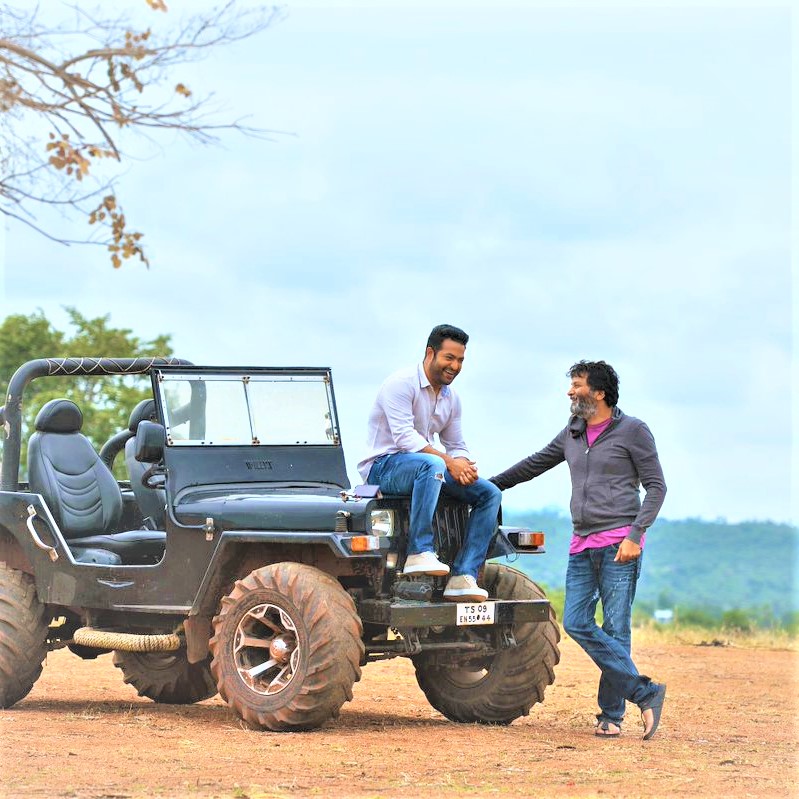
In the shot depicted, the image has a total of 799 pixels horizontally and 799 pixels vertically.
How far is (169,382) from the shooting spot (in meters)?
12.2

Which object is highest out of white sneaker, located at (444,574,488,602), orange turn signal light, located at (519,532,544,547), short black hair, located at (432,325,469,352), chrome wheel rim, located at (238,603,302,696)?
short black hair, located at (432,325,469,352)

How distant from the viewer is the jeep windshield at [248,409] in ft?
40.1

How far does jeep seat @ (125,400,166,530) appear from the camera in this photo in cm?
1315

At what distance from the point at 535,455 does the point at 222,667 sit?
2.49 metres

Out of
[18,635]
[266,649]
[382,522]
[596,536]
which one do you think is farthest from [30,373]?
[596,536]

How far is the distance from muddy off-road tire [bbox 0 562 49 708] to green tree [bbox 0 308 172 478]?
14770mm

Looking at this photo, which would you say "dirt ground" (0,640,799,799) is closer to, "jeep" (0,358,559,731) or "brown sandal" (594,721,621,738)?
"brown sandal" (594,721,621,738)

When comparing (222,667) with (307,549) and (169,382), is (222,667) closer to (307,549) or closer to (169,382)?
(307,549)

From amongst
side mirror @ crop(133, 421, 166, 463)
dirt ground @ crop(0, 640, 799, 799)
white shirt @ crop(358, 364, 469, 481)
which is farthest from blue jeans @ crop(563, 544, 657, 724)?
side mirror @ crop(133, 421, 166, 463)

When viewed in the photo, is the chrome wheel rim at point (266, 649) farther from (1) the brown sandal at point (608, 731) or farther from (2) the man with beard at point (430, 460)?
(1) the brown sandal at point (608, 731)

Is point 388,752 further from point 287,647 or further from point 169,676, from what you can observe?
point 169,676

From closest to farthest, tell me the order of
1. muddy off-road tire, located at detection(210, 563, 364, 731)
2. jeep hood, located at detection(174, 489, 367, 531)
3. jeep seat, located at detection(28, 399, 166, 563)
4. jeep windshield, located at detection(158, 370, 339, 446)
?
muddy off-road tire, located at detection(210, 563, 364, 731)
jeep hood, located at detection(174, 489, 367, 531)
jeep windshield, located at detection(158, 370, 339, 446)
jeep seat, located at detection(28, 399, 166, 563)

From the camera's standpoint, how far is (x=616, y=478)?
36.2 feet

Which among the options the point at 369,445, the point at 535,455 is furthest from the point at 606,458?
the point at 369,445
